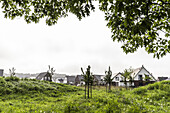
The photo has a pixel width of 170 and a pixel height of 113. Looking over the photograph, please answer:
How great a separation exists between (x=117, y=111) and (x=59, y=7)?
24.3 feet

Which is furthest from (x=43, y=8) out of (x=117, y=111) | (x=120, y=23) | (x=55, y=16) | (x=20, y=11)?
(x=117, y=111)

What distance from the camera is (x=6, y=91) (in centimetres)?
1742

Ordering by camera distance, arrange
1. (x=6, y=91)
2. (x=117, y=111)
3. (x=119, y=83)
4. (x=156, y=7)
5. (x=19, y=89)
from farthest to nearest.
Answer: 1. (x=119, y=83)
2. (x=19, y=89)
3. (x=6, y=91)
4. (x=117, y=111)
5. (x=156, y=7)

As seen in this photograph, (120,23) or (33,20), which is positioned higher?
(33,20)

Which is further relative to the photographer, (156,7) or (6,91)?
(6,91)

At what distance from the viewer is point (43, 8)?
5.14 meters

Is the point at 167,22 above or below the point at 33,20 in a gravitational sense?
below

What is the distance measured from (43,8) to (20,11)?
90 centimetres

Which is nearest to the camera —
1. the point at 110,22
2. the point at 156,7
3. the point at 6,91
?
the point at 156,7

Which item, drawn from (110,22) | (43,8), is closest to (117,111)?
(110,22)

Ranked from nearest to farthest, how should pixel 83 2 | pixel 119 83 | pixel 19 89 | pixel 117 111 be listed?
1. pixel 83 2
2. pixel 117 111
3. pixel 19 89
4. pixel 119 83

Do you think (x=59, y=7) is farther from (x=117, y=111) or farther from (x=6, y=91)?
(x=6, y=91)

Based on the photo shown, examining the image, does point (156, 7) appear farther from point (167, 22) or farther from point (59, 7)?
point (59, 7)

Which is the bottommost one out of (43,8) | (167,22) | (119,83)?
(119,83)
